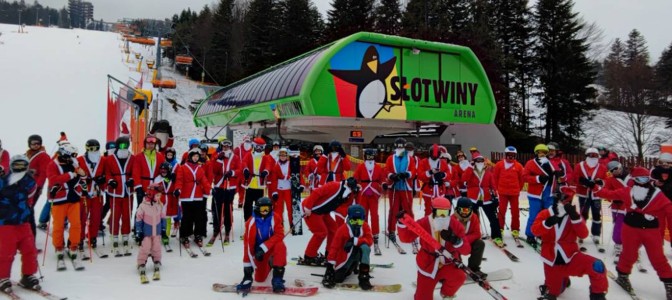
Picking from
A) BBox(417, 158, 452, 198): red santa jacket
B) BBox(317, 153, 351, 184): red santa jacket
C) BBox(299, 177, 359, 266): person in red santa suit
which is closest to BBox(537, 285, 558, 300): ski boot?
BBox(299, 177, 359, 266): person in red santa suit

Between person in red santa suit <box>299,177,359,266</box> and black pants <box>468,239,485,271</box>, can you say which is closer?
black pants <box>468,239,485,271</box>

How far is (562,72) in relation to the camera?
103ft

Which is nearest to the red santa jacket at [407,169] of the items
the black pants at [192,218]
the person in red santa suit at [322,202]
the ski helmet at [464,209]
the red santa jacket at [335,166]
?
the red santa jacket at [335,166]

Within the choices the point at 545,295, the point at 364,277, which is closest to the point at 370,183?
the point at 364,277

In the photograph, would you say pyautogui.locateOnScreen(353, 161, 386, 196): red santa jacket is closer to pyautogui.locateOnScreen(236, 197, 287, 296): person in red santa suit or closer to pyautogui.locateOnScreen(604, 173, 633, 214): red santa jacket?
pyautogui.locateOnScreen(236, 197, 287, 296): person in red santa suit

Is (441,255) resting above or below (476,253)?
above

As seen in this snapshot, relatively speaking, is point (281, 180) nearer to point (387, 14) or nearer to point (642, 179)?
point (642, 179)

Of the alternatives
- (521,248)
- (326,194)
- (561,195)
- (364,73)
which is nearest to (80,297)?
(326,194)

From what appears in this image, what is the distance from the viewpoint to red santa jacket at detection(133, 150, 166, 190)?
6.80 metres

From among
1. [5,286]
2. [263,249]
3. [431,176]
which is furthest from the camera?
[431,176]

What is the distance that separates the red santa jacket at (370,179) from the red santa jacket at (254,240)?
233 cm

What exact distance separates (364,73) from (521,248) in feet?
31.4

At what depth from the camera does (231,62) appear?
163ft

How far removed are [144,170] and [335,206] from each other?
3.29 meters
